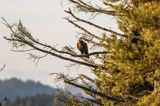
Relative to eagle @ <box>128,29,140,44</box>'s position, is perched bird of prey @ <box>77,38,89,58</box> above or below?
above

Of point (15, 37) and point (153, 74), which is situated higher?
point (15, 37)

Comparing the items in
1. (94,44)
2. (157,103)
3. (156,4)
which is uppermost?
(94,44)

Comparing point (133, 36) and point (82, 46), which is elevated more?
point (82, 46)

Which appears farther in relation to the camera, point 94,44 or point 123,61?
point 94,44

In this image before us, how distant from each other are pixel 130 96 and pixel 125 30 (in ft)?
6.03

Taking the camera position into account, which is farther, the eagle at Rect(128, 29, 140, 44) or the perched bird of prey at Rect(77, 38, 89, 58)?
the perched bird of prey at Rect(77, 38, 89, 58)

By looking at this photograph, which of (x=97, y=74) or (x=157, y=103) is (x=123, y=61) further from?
(x=97, y=74)

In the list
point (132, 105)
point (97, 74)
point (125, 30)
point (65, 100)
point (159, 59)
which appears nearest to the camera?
point (159, 59)

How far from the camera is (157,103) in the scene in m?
11.6

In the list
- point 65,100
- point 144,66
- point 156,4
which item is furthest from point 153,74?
point 65,100

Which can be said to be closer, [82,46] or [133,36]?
[133,36]

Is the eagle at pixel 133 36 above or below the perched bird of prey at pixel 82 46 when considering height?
below

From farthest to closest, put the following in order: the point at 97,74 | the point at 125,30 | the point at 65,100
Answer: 1. the point at 65,100
2. the point at 97,74
3. the point at 125,30

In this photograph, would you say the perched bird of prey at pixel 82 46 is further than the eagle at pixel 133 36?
Yes
